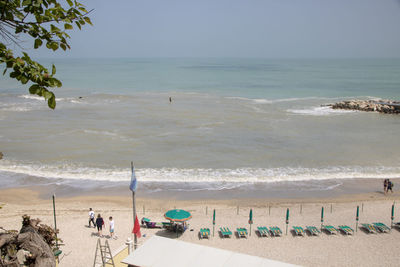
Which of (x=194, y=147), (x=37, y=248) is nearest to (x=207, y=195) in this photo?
(x=194, y=147)

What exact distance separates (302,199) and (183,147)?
1272 centimetres

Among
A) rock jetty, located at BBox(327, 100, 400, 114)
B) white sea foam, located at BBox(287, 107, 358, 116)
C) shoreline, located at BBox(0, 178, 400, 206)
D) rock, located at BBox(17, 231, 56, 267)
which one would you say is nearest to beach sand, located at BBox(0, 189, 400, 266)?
shoreline, located at BBox(0, 178, 400, 206)

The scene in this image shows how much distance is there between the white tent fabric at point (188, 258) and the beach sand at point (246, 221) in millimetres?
3732

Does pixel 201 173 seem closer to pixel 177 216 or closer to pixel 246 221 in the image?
pixel 246 221

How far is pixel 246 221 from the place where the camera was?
17438 mm

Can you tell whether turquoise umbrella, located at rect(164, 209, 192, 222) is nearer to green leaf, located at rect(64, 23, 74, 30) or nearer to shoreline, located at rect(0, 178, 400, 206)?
shoreline, located at rect(0, 178, 400, 206)

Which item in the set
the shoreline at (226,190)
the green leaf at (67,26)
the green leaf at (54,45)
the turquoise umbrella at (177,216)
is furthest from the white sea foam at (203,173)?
the green leaf at (54,45)

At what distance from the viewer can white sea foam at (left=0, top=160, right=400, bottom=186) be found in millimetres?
23734

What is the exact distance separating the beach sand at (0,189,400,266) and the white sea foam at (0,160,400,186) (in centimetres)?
308

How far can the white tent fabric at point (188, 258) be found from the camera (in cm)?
1024

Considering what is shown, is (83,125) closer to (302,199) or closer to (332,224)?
(302,199)

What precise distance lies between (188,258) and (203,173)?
14367 mm

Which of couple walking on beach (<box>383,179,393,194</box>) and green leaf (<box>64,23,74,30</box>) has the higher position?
green leaf (<box>64,23,74,30</box>)

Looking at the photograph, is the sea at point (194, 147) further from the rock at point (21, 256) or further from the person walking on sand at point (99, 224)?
the rock at point (21, 256)
